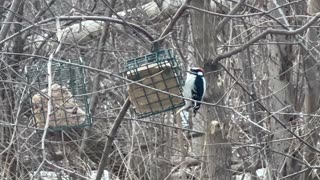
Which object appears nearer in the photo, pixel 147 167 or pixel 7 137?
pixel 147 167

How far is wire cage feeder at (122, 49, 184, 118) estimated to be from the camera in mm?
3486

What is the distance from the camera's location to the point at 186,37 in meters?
5.99

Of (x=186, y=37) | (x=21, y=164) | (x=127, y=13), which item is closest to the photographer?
(x=21, y=164)

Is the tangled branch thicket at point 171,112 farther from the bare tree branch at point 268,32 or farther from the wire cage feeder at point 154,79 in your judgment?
the wire cage feeder at point 154,79

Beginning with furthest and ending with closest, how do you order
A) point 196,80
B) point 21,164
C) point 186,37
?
1. point 186,37
2. point 21,164
3. point 196,80

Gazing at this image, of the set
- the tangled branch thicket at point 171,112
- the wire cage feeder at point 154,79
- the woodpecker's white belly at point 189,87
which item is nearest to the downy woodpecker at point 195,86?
the woodpecker's white belly at point 189,87

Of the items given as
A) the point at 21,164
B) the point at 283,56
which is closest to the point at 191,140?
the point at 283,56

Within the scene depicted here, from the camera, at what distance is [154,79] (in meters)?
3.54

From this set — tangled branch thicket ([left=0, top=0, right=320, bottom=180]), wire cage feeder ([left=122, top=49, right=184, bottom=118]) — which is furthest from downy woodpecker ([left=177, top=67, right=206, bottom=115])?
tangled branch thicket ([left=0, top=0, right=320, bottom=180])

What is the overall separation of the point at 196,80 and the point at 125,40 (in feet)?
8.62

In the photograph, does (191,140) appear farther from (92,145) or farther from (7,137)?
(7,137)

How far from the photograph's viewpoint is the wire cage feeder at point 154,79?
349 centimetres

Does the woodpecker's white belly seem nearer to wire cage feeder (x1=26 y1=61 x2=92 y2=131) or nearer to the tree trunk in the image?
the tree trunk

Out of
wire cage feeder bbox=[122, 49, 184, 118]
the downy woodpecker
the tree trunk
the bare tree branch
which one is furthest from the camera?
the tree trunk
